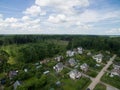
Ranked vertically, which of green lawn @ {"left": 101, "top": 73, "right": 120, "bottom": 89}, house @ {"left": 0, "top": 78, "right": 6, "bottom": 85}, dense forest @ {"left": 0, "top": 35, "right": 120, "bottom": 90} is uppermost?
dense forest @ {"left": 0, "top": 35, "right": 120, "bottom": 90}

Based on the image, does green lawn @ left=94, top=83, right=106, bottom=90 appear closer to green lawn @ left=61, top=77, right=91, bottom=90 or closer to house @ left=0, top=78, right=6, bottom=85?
green lawn @ left=61, top=77, right=91, bottom=90

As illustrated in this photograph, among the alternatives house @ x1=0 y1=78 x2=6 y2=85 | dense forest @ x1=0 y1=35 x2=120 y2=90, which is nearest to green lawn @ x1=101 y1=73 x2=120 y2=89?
dense forest @ x1=0 y1=35 x2=120 y2=90

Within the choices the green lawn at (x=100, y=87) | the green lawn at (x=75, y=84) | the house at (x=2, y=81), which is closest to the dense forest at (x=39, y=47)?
the house at (x=2, y=81)

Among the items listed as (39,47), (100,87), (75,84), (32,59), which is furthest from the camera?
(39,47)

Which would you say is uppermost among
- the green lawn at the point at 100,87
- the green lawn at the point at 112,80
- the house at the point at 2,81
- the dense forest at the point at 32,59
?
the dense forest at the point at 32,59

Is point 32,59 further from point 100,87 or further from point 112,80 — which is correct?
point 112,80

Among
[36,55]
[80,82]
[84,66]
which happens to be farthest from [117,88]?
[36,55]

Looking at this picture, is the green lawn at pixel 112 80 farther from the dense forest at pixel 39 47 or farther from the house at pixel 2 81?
the dense forest at pixel 39 47

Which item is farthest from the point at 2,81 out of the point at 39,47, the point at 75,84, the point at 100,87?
the point at 39,47

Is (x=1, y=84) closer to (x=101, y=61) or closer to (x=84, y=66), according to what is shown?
(x=84, y=66)

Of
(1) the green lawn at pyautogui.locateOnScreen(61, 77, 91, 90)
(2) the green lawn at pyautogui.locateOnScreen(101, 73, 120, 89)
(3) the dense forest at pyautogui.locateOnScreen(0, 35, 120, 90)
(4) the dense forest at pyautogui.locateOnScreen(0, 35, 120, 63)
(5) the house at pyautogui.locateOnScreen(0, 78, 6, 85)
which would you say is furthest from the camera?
(4) the dense forest at pyautogui.locateOnScreen(0, 35, 120, 63)

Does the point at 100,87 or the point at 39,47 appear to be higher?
the point at 39,47
